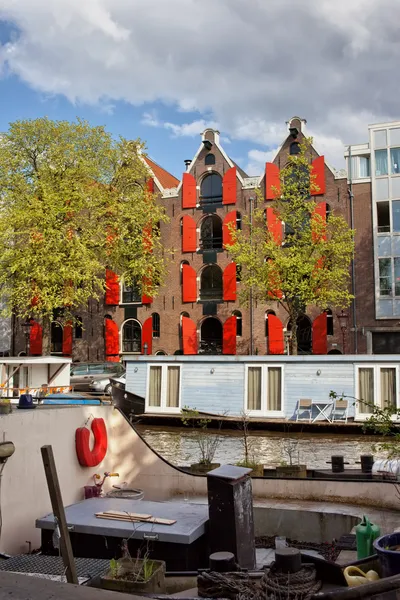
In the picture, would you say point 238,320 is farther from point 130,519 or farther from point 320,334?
point 130,519

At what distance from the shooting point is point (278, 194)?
28.8 meters

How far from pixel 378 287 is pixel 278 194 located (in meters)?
7.17

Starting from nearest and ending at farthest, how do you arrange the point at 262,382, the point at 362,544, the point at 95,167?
the point at 362,544 < the point at 262,382 < the point at 95,167

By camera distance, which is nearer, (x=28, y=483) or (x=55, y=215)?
(x=28, y=483)

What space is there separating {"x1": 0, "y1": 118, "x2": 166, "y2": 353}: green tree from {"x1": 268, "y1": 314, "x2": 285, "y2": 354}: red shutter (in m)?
6.89

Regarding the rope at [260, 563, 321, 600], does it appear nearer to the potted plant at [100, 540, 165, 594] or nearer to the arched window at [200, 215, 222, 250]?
the potted plant at [100, 540, 165, 594]

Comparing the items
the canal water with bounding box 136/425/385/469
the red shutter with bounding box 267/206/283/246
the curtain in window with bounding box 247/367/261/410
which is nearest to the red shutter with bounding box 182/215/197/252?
the red shutter with bounding box 267/206/283/246

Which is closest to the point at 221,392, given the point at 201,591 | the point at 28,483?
the point at 28,483

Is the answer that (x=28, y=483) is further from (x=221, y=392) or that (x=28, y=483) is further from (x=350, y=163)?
(x=350, y=163)

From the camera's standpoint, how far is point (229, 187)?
34.0 meters

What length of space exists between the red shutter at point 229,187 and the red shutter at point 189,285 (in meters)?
4.49

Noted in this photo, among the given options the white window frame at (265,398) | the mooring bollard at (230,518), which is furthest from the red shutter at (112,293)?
the mooring bollard at (230,518)

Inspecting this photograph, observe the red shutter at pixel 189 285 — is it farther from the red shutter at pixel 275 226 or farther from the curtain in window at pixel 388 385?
the curtain in window at pixel 388 385

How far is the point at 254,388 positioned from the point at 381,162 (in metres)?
16.5
